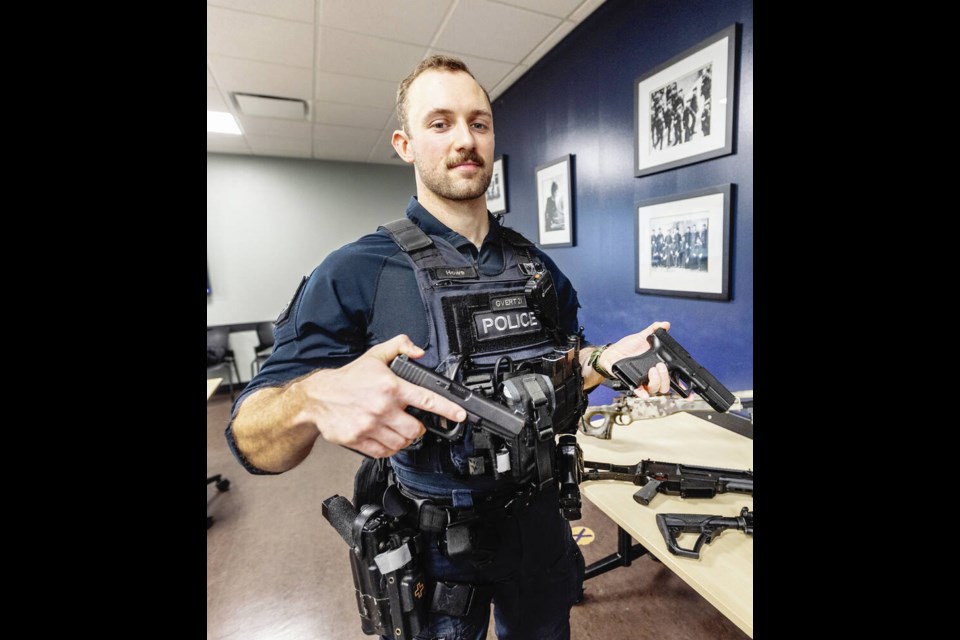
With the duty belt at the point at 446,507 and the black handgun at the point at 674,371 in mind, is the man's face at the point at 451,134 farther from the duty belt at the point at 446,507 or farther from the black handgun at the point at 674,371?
the duty belt at the point at 446,507

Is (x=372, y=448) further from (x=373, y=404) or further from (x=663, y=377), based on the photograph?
(x=663, y=377)

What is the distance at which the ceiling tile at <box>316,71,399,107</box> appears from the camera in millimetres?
2867

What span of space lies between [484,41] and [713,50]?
1.35 meters

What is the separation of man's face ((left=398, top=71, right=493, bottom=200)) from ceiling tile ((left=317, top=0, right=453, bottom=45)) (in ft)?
5.16

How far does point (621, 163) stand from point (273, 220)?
4670 millimetres

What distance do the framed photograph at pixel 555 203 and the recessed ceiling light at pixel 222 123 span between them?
9.67ft

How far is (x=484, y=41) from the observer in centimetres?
239

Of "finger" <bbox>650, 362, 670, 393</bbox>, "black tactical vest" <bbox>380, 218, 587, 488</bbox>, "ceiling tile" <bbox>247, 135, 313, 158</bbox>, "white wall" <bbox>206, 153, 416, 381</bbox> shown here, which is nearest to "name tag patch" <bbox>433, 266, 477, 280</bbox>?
"black tactical vest" <bbox>380, 218, 587, 488</bbox>

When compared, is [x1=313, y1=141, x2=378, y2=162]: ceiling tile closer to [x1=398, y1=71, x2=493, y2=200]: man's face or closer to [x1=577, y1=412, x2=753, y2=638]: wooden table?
[x1=398, y1=71, x2=493, y2=200]: man's face

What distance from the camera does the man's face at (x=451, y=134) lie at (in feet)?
2.86

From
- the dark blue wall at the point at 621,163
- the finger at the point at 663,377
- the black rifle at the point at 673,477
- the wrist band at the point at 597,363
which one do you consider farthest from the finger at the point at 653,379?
the dark blue wall at the point at 621,163

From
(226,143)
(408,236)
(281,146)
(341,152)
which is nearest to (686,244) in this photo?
(408,236)
